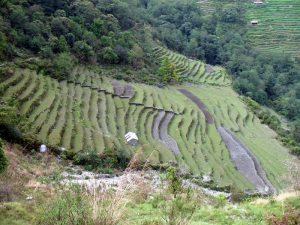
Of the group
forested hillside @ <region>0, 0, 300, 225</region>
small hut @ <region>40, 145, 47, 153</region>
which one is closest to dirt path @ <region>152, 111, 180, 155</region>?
forested hillside @ <region>0, 0, 300, 225</region>

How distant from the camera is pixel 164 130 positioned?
2841 cm

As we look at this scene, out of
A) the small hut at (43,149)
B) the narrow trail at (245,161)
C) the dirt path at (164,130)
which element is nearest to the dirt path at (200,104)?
the narrow trail at (245,161)

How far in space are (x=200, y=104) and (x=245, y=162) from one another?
11.0 metres

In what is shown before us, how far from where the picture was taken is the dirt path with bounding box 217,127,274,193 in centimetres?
2523

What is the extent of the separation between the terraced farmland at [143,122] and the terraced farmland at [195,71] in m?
9.86

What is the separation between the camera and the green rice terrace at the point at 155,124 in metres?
22.5

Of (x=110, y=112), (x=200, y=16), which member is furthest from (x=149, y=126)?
(x=200, y=16)

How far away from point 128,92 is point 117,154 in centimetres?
1288

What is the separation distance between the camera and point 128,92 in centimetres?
3338

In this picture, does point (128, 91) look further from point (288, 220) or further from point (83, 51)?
point (288, 220)

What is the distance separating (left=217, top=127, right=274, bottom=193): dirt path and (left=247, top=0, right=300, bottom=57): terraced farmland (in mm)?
38465

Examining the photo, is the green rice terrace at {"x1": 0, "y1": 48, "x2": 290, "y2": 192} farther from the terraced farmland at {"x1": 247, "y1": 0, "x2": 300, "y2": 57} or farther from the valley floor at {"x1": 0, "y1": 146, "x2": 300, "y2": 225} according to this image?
the terraced farmland at {"x1": 247, "y1": 0, "x2": 300, "y2": 57}

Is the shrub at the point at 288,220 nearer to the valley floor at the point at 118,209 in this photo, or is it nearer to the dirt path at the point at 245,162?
the valley floor at the point at 118,209

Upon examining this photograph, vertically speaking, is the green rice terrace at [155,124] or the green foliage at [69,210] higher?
the green foliage at [69,210]
